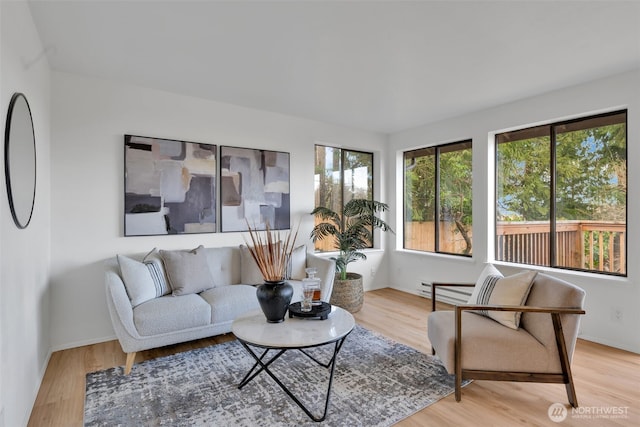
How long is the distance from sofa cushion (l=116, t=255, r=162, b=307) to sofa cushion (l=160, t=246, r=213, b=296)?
0.18 m

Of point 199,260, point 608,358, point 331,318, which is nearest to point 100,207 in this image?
point 199,260

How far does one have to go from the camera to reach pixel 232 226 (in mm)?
3908

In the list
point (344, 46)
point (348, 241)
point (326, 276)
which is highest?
point (344, 46)

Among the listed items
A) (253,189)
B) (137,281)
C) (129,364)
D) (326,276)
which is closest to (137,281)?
(137,281)

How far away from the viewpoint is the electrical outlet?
10.0 feet

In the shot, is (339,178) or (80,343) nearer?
(80,343)

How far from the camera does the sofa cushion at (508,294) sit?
2.30m

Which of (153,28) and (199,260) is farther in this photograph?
(199,260)

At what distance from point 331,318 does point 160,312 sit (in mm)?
1386

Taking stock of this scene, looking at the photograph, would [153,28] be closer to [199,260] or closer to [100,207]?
[100,207]

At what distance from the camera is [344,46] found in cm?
254

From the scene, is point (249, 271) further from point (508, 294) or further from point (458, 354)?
point (508, 294)

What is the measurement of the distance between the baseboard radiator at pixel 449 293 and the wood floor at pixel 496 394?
1.29m

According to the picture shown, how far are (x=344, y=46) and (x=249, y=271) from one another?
2.32 metres
